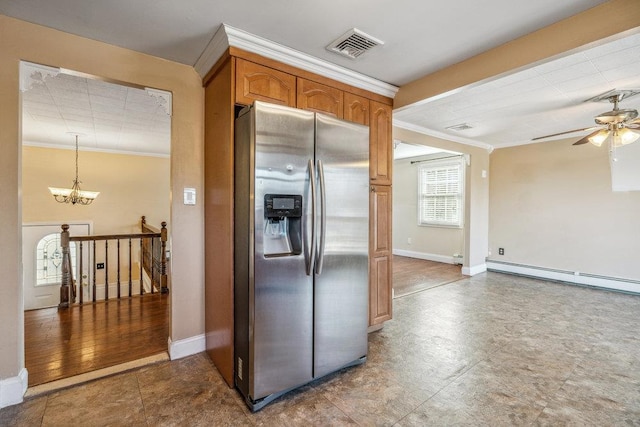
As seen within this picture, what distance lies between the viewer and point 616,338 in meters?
2.88

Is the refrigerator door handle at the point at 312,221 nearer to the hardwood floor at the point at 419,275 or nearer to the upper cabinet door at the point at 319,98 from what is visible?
the upper cabinet door at the point at 319,98

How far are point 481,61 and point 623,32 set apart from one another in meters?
0.79

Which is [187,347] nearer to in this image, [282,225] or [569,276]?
[282,225]

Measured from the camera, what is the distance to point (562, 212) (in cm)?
494

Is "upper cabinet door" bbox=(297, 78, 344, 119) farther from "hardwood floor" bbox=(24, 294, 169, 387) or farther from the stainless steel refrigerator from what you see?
"hardwood floor" bbox=(24, 294, 169, 387)

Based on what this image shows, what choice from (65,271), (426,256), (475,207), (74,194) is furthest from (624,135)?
(74,194)

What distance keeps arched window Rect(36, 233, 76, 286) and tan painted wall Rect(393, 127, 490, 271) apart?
7560 mm

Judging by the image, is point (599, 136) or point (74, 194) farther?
point (74, 194)

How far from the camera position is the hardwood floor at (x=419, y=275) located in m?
4.68

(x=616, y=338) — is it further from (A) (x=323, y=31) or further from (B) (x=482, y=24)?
(A) (x=323, y=31)

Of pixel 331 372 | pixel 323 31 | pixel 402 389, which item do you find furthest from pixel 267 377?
pixel 323 31

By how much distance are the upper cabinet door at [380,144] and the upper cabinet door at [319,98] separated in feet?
1.38

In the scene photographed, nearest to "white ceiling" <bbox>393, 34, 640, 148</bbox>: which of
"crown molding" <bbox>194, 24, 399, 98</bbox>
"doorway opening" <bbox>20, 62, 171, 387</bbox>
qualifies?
"crown molding" <bbox>194, 24, 399, 98</bbox>

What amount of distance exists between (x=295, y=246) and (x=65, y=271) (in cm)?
345
